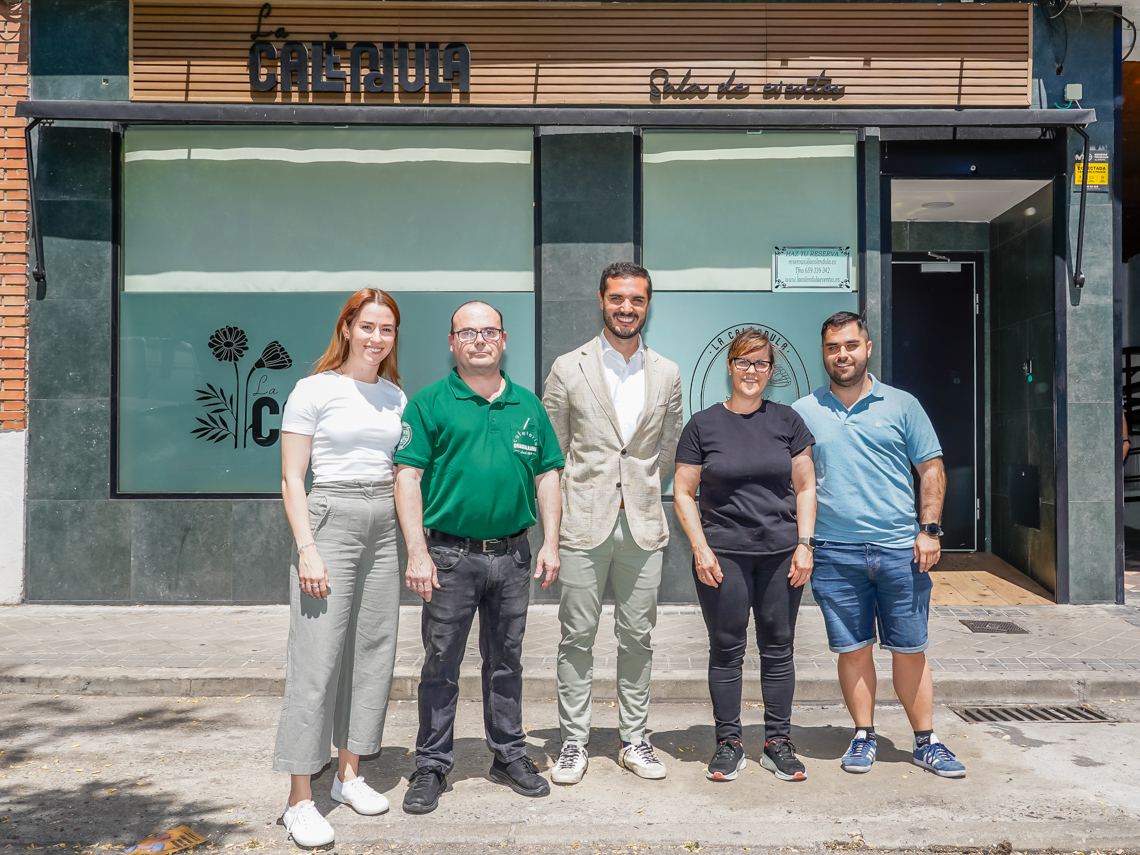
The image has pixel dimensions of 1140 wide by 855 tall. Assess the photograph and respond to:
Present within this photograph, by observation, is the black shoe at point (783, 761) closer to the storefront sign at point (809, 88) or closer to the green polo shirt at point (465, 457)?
the green polo shirt at point (465, 457)

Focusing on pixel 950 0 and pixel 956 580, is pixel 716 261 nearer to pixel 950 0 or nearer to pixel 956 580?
pixel 950 0

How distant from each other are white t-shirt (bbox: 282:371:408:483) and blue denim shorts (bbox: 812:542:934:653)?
2.14 meters

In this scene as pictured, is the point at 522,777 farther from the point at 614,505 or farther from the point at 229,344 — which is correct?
the point at 229,344

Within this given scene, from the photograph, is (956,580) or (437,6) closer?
(437,6)

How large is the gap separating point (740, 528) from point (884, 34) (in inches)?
229

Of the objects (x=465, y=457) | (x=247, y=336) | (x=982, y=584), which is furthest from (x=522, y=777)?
(x=982, y=584)

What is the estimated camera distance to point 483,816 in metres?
3.89

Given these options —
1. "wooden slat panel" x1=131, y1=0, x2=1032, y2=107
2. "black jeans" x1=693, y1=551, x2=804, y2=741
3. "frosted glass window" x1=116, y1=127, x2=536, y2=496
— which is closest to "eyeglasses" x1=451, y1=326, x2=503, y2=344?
"black jeans" x1=693, y1=551, x2=804, y2=741

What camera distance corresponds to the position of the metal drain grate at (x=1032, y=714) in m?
5.23

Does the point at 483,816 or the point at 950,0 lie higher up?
the point at 950,0

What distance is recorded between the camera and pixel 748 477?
4203 mm

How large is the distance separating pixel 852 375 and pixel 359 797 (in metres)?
2.88

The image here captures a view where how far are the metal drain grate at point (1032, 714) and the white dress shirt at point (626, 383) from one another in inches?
106

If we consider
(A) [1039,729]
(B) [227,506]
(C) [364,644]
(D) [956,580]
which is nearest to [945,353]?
(D) [956,580]
